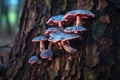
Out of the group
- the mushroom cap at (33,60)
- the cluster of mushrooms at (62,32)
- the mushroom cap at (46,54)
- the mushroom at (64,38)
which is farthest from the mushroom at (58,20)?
the mushroom cap at (33,60)

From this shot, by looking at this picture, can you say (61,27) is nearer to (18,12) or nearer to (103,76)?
(103,76)

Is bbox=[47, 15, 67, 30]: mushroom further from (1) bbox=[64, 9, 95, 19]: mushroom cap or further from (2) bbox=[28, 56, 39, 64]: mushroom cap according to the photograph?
(2) bbox=[28, 56, 39, 64]: mushroom cap

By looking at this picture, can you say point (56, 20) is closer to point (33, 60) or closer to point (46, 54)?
point (46, 54)

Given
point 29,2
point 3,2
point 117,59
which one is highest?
point 29,2

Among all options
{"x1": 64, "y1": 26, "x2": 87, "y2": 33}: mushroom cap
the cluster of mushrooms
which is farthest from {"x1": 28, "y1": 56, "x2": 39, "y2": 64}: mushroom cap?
{"x1": 64, "y1": 26, "x2": 87, "y2": 33}: mushroom cap

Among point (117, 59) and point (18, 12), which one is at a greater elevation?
point (117, 59)

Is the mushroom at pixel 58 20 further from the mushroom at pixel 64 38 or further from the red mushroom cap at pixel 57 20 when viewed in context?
the mushroom at pixel 64 38

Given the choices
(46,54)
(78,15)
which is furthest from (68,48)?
(78,15)

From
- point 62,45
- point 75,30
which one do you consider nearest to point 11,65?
point 62,45
